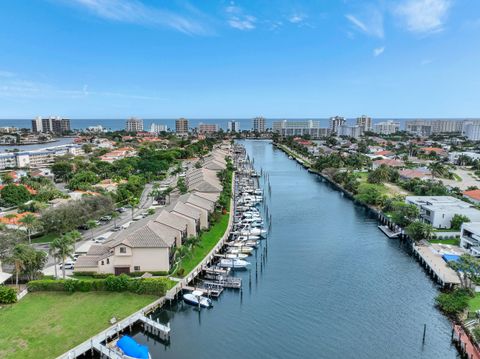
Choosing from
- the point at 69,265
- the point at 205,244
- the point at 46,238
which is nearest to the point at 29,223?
the point at 46,238

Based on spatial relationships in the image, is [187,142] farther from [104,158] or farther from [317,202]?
[317,202]

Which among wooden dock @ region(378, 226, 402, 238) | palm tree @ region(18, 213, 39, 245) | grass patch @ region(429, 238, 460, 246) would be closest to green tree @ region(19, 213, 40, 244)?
palm tree @ region(18, 213, 39, 245)

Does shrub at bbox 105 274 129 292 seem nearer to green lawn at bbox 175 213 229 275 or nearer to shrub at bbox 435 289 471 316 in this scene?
green lawn at bbox 175 213 229 275

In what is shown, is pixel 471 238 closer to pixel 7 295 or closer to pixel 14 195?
pixel 7 295

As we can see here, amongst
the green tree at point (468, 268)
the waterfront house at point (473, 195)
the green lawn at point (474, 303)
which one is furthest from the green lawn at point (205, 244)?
the waterfront house at point (473, 195)

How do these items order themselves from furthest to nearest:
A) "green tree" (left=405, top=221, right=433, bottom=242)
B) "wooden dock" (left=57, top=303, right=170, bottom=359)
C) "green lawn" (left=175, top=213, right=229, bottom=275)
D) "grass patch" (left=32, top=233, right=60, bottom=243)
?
"green tree" (left=405, top=221, right=433, bottom=242) → "grass patch" (left=32, top=233, right=60, bottom=243) → "green lawn" (left=175, top=213, right=229, bottom=275) → "wooden dock" (left=57, top=303, right=170, bottom=359)

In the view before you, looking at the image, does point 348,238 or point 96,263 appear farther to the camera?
point 348,238

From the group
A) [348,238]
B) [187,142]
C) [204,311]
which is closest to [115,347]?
[204,311]

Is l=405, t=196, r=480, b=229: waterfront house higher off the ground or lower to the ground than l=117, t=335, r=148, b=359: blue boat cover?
higher
